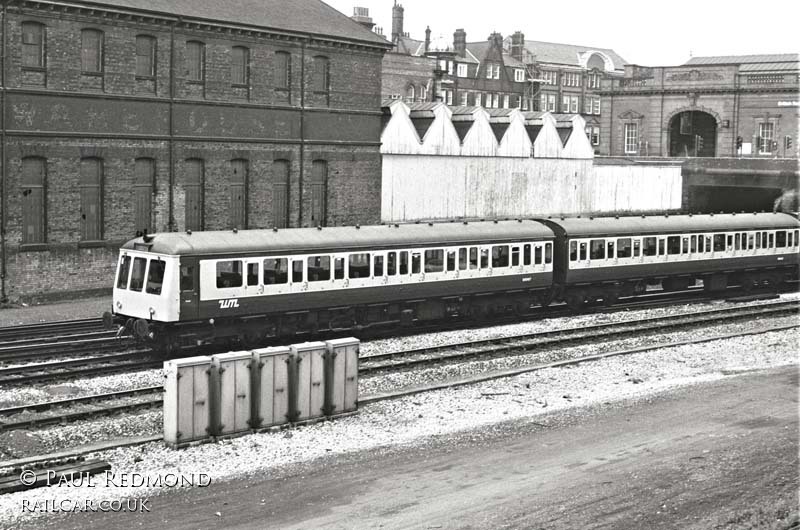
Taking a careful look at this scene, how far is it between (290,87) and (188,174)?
17.2 feet

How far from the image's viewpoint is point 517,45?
101438mm

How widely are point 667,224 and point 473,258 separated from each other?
28.1 ft

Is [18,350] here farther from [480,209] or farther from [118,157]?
[480,209]

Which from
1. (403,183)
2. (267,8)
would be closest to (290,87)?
(267,8)

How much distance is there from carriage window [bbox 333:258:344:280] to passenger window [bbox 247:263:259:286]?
7.51 feet

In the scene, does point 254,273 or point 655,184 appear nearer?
point 254,273

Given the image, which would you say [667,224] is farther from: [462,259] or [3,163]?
[3,163]

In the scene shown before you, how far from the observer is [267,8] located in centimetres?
3772

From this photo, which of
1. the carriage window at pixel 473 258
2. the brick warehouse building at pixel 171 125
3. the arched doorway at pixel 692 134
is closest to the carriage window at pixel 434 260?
the carriage window at pixel 473 258

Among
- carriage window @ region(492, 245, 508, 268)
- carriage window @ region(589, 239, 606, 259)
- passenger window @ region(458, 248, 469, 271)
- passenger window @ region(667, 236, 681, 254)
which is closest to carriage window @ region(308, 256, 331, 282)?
passenger window @ region(458, 248, 469, 271)

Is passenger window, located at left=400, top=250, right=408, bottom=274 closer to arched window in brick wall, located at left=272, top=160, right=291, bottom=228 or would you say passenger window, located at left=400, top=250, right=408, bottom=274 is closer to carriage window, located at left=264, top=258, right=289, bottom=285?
carriage window, located at left=264, top=258, right=289, bottom=285

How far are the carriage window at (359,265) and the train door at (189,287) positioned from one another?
14.3 ft

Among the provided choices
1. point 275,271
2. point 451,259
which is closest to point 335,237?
point 275,271

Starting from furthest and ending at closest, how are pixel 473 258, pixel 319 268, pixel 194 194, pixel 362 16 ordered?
pixel 362 16
pixel 194 194
pixel 473 258
pixel 319 268
